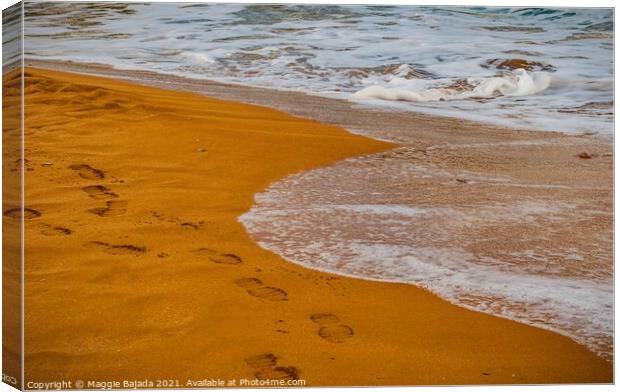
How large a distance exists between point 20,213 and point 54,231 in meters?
0.15

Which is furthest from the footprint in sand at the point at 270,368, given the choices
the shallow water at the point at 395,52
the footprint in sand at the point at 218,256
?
the shallow water at the point at 395,52

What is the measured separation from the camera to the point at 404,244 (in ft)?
12.8

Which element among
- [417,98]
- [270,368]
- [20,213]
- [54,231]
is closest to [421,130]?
[417,98]

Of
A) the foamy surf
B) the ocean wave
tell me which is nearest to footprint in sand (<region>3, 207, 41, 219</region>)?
the foamy surf

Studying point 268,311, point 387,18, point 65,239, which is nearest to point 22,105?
point 65,239

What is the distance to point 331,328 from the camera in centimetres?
371

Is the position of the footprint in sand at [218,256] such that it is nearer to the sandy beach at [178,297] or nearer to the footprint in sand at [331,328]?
the sandy beach at [178,297]

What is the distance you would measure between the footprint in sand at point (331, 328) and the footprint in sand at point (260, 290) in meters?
0.15

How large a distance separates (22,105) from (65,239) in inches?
21.9

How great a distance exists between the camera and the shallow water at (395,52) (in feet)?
12.9

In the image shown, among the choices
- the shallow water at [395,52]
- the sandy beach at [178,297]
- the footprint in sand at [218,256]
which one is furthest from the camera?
the shallow water at [395,52]

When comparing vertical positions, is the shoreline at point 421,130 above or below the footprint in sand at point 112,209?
above

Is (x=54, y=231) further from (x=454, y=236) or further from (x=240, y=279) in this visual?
(x=454, y=236)

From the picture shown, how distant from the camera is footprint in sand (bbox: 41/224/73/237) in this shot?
12.2 feet
